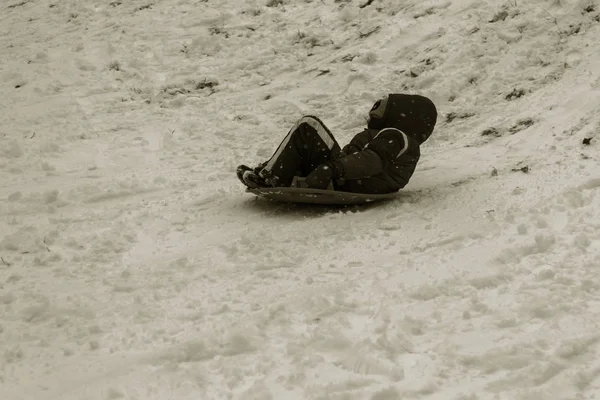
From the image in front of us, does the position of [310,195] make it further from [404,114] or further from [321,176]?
[404,114]

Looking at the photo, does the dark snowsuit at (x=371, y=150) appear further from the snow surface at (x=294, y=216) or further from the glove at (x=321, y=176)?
the snow surface at (x=294, y=216)

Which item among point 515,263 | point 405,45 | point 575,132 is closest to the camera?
point 515,263

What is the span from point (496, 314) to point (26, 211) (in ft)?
11.0

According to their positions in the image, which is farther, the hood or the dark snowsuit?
the hood

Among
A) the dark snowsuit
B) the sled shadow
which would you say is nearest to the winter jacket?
the dark snowsuit

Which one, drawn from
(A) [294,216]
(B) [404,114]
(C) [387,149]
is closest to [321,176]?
(A) [294,216]

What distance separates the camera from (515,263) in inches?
139

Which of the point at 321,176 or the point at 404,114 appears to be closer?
the point at 321,176

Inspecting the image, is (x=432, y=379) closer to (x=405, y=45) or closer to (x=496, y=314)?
(x=496, y=314)

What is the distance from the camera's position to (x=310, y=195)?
4660 millimetres

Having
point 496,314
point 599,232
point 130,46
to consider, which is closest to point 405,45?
point 130,46

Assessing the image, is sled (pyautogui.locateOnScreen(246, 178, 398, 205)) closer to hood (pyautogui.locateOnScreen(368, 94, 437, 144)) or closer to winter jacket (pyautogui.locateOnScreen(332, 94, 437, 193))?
winter jacket (pyautogui.locateOnScreen(332, 94, 437, 193))

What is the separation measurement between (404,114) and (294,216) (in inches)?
43.3

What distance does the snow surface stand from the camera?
2.84 m
